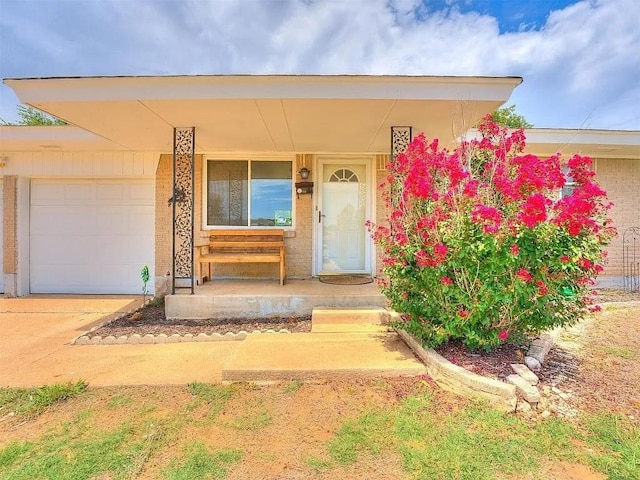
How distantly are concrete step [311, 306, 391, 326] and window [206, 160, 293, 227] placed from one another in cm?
267

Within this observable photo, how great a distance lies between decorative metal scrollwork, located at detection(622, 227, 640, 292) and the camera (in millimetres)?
6980

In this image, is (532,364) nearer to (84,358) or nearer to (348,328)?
(348,328)

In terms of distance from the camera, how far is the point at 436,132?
521cm

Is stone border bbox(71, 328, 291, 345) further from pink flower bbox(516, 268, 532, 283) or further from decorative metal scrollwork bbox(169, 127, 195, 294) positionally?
pink flower bbox(516, 268, 532, 283)

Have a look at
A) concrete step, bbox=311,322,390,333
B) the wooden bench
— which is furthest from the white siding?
concrete step, bbox=311,322,390,333

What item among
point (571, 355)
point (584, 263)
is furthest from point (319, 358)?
point (571, 355)

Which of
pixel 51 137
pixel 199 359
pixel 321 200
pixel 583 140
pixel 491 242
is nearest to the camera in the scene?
pixel 491 242

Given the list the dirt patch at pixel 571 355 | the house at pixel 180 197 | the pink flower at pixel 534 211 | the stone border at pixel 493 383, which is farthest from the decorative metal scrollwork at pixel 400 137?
the stone border at pixel 493 383

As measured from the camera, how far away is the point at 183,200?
17.1 ft

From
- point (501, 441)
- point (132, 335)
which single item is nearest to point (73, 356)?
point (132, 335)

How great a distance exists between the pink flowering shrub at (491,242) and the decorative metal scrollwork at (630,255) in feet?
18.6

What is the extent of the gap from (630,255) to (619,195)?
4.18ft

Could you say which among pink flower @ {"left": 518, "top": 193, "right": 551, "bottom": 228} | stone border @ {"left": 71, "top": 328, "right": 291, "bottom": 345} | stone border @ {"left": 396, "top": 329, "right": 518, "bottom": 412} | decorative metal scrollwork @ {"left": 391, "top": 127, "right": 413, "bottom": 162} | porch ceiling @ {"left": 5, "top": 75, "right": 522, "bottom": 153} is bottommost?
stone border @ {"left": 71, "top": 328, "right": 291, "bottom": 345}

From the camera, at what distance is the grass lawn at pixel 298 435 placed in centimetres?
175
